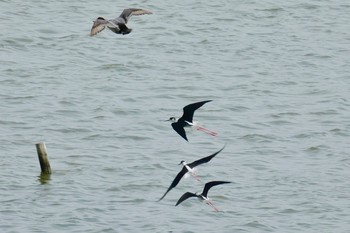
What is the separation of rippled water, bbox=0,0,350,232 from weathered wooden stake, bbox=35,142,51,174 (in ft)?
0.93

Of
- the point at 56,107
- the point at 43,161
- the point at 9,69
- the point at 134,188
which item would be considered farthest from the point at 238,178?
the point at 9,69

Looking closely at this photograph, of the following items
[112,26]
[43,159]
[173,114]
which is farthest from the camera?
[173,114]

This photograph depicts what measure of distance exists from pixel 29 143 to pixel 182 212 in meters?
4.32

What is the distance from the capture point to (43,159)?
19.2 metres

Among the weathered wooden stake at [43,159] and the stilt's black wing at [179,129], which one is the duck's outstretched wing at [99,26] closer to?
the stilt's black wing at [179,129]

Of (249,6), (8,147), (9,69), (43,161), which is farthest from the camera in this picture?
(249,6)

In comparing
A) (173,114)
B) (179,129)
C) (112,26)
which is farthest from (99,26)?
(173,114)

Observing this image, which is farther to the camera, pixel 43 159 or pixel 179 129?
pixel 43 159

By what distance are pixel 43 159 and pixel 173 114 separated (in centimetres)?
488

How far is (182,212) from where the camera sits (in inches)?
711

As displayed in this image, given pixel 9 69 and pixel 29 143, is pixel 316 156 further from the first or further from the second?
pixel 9 69

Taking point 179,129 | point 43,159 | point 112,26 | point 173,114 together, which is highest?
point 112,26

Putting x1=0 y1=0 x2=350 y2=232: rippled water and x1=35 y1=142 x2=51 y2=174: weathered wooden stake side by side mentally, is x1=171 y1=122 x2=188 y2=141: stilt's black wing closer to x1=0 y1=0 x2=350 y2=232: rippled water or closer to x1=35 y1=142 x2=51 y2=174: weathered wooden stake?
x1=0 y1=0 x2=350 y2=232: rippled water

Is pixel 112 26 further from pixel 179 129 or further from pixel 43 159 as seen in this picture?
pixel 43 159
